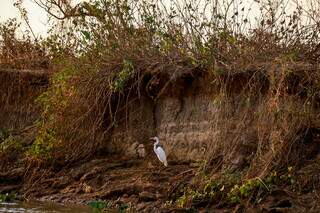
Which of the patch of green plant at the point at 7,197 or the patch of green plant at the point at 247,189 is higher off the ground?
the patch of green plant at the point at 247,189

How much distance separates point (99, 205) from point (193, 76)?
3.15 m

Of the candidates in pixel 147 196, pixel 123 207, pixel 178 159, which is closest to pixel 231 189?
pixel 147 196

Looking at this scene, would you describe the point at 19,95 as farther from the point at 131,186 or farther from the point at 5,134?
the point at 131,186

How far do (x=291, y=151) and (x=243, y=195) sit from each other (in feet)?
3.63

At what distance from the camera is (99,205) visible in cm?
1136

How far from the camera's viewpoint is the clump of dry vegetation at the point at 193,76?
1118 cm

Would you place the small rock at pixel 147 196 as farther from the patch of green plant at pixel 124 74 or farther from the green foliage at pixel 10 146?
the green foliage at pixel 10 146

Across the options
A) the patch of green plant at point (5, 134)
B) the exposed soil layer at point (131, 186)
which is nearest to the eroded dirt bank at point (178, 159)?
the exposed soil layer at point (131, 186)

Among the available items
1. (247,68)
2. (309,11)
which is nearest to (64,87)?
(247,68)

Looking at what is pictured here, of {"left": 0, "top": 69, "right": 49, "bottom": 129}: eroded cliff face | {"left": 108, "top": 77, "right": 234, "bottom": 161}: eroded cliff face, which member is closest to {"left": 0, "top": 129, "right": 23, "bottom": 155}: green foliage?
{"left": 0, "top": 69, "right": 49, "bottom": 129}: eroded cliff face

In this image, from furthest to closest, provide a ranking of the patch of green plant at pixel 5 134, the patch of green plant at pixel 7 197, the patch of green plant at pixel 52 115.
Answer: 1. the patch of green plant at pixel 5 134
2. the patch of green plant at pixel 52 115
3. the patch of green plant at pixel 7 197

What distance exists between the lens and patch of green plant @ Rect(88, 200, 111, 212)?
11.3 m

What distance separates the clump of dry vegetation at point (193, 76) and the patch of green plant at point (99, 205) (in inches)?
64.5

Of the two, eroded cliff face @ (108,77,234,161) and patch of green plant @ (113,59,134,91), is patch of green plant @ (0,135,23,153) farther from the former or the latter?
patch of green plant @ (113,59,134,91)
